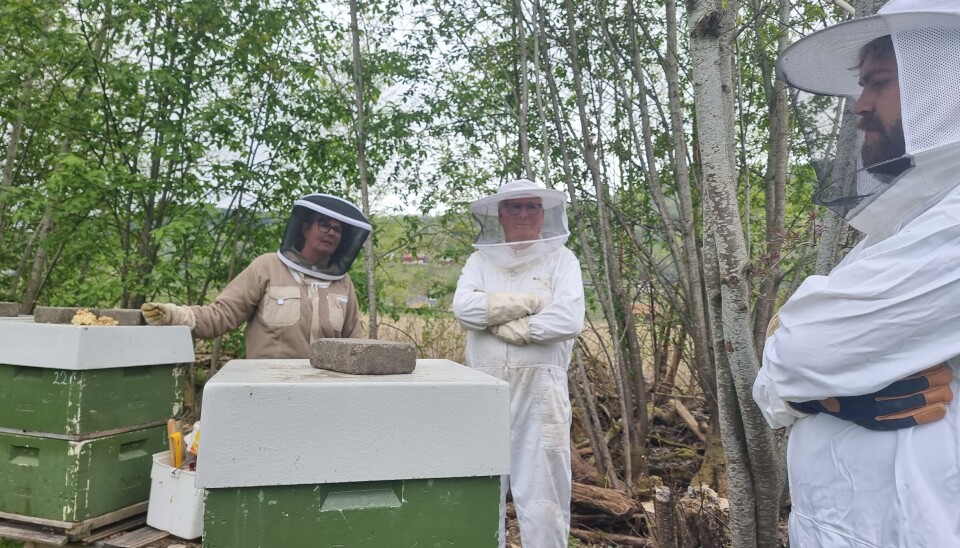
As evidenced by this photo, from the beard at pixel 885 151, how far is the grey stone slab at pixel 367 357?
1.24 metres

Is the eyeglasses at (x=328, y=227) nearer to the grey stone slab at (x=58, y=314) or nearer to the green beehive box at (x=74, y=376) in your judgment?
the green beehive box at (x=74, y=376)

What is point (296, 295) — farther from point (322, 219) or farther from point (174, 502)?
point (174, 502)

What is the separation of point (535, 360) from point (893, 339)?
1744 mm

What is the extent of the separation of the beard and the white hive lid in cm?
275

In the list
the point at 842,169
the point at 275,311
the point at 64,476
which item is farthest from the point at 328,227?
the point at 842,169

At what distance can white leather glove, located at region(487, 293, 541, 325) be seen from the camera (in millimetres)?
2867

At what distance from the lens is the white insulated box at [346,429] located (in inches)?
52.2

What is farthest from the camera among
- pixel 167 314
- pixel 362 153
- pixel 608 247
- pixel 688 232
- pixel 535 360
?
pixel 362 153

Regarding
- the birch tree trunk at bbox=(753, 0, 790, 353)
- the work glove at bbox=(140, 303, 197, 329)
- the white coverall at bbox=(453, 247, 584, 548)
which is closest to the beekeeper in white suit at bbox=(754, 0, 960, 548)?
the white coverall at bbox=(453, 247, 584, 548)

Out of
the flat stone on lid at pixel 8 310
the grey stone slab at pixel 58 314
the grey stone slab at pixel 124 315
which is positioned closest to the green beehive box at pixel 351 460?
the grey stone slab at pixel 124 315

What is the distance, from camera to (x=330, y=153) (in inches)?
196

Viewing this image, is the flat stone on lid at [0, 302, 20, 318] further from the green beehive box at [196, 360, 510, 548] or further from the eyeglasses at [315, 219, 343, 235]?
the green beehive box at [196, 360, 510, 548]

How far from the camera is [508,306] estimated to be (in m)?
2.87

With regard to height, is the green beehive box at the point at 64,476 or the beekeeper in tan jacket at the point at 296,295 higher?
the beekeeper in tan jacket at the point at 296,295
